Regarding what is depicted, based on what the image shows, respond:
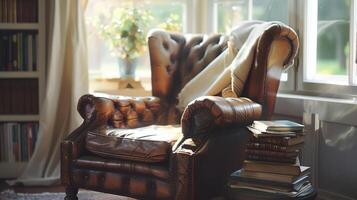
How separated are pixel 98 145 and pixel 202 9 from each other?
1740 millimetres

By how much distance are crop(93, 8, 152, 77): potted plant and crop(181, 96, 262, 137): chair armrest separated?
1572 millimetres

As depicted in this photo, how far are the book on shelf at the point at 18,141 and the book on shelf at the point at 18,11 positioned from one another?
0.73 meters

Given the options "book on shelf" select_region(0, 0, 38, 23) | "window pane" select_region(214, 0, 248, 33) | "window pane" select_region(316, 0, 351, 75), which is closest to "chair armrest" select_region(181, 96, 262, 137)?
"window pane" select_region(316, 0, 351, 75)

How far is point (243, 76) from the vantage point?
269 centimetres

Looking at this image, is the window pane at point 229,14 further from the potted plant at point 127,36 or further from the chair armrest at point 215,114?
the chair armrest at point 215,114

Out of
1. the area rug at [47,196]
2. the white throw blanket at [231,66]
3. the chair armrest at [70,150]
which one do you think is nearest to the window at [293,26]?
the white throw blanket at [231,66]

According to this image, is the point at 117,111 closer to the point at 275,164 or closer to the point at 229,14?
the point at 275,164

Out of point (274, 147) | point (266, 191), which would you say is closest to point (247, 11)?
point (274, 147)

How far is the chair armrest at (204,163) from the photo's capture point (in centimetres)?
230

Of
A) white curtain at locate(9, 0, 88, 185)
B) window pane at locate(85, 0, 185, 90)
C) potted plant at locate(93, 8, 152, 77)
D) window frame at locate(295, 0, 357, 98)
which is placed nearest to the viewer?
window frame at locate(295, 0, 357, 98)

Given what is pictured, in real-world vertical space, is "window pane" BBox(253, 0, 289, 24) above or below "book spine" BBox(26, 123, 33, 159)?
above

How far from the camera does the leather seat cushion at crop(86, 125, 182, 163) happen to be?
2508mm

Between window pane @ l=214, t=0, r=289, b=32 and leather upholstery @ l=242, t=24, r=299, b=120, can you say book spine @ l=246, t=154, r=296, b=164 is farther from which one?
window pane @ l=214, t=0, r=289, b=32

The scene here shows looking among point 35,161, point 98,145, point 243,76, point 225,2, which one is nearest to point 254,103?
point 243,76
